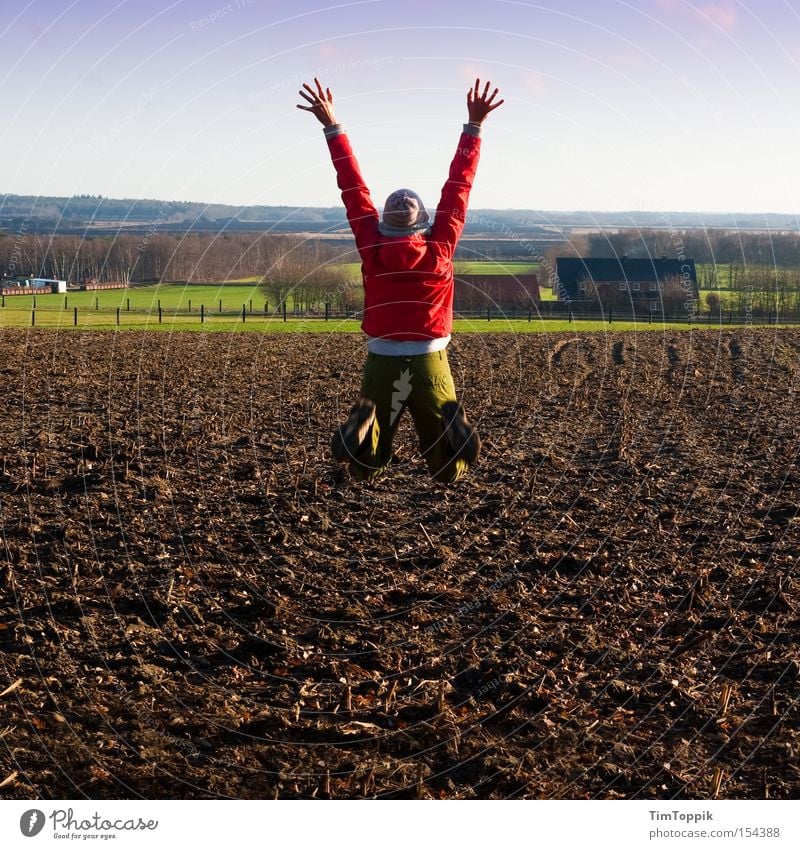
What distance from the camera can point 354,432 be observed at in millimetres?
8102

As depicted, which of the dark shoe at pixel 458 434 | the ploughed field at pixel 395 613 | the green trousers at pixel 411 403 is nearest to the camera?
the dark shoe at pixel 458 434

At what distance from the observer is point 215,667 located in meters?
12.1

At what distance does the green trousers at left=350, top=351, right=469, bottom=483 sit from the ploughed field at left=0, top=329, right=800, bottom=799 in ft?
10.4

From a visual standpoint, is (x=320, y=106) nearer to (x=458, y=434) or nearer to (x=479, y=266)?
(x=458, y=434)

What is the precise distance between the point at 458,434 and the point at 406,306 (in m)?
1.09

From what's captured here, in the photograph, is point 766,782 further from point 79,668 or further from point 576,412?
point 576,412

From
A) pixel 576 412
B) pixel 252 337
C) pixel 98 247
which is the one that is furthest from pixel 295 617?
pixel 98 247

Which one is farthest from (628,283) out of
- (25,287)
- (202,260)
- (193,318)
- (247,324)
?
(202,260)

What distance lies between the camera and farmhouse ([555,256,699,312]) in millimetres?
79312

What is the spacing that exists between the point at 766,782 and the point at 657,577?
5.76 meters

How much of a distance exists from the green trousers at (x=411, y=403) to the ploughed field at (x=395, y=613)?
317 centimetres

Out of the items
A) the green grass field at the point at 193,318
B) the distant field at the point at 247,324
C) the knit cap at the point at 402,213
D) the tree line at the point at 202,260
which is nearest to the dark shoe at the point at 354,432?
the knit cap at the point at 402,213

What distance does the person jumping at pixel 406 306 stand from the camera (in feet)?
26.2

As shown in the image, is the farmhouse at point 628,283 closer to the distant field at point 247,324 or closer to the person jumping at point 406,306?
the distant field at point 247,324
